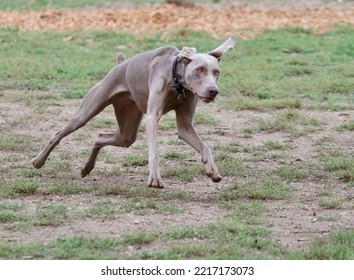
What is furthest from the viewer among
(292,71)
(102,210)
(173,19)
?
(173,19)

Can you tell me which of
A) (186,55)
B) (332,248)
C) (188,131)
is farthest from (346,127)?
(332,248)

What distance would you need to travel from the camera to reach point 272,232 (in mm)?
6516

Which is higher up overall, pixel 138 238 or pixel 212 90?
pixel 212 90

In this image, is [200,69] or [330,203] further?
[330,203]

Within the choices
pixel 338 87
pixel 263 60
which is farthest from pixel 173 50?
pixel 263 60

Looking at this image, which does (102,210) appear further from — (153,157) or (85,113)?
(85,113)

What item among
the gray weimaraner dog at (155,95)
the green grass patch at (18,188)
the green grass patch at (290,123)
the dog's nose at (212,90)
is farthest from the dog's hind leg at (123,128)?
the green grass patch at (290,123)

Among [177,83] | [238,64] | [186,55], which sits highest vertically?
[186,55]

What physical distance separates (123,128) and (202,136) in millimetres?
2087

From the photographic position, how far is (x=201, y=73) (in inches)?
275

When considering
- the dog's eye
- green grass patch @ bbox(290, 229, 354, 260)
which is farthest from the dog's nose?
green grass patch @ bbox(290, 229, 354, 260)

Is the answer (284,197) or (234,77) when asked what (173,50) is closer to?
(284,197)

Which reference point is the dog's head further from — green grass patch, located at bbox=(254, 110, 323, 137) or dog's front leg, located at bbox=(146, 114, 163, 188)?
green grass patch, located at bbox=(254, 110, 323, 137)

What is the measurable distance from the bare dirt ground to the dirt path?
2cm
